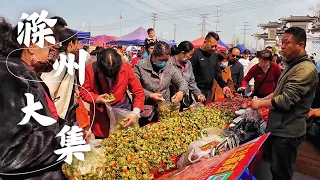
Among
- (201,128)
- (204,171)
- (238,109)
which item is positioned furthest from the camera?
(238,109)

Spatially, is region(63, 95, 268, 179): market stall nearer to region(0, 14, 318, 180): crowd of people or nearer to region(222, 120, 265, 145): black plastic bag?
region(222, 120, 265, 145): black plastic bag

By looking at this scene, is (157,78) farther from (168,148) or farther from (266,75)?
(266,75)

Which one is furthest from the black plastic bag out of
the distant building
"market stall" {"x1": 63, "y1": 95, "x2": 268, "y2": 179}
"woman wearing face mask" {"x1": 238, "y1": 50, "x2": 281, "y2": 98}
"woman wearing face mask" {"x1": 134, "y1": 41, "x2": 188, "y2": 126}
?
the distant building

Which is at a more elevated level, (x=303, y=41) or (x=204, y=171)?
(x=303, y=41)

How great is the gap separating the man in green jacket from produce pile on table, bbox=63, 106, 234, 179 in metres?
0.50

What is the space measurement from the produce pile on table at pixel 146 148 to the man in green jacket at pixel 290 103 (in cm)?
50

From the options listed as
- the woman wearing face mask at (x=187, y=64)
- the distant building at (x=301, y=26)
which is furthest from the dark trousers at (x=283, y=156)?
the distant building at (x=301, y=26)

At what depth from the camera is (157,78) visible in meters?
3.39

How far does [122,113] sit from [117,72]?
0.39 metres

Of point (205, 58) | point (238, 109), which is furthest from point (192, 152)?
point (205, 58)

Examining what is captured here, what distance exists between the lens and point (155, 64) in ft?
10.9

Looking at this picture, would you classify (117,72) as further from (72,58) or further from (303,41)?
(303,41)

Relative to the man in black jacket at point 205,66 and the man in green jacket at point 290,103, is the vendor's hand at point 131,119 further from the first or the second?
the man in black jacket at point 205,66

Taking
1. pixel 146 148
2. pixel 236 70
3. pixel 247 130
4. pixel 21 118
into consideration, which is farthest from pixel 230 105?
pixel 236 70
